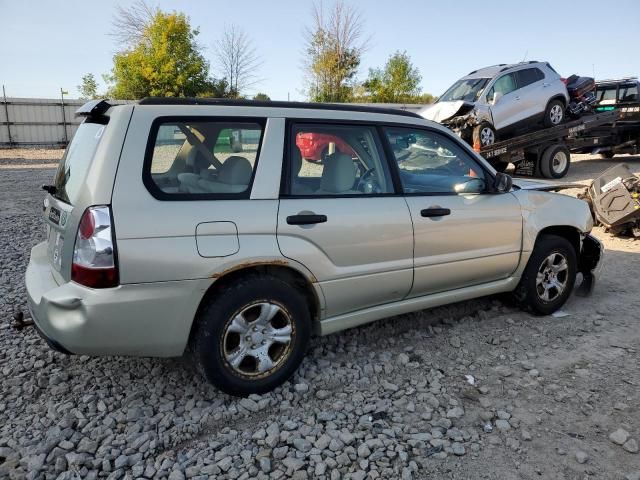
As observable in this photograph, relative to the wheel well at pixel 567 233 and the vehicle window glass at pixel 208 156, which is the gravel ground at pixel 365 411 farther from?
the vehicle window glass at pixel 208 156

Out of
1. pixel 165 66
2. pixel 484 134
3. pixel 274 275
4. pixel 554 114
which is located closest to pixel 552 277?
pixel 274 275

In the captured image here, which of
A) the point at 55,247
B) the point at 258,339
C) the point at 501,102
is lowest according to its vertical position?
the point at 258,339

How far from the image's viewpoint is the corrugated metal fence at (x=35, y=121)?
877 inches

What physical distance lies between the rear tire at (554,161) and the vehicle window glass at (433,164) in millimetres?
10131

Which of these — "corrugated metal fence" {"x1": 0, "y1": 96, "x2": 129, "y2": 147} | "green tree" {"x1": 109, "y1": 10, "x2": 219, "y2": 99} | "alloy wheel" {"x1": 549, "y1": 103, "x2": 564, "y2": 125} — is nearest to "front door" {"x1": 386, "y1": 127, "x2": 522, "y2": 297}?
"alloy wheel" {"x1": 549, "y1": 103, "x2": 564, "y2": 125}

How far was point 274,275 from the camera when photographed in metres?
3.08

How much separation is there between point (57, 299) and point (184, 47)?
30.4 m

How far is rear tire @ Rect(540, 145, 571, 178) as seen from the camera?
12.8m

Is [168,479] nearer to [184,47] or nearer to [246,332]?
[246,332]

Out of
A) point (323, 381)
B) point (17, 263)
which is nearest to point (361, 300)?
point (323, 381)

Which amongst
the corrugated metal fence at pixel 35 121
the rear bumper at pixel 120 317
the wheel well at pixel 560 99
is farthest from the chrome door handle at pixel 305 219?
the corrugated metal fence at pixel 35 121

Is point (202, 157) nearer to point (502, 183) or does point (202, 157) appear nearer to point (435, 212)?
point (435, 212)

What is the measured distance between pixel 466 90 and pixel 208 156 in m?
10.9

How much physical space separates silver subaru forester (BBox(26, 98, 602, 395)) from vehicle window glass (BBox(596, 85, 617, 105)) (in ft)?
48.0
